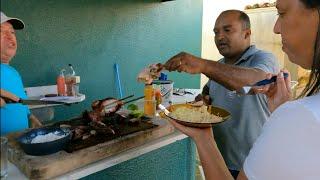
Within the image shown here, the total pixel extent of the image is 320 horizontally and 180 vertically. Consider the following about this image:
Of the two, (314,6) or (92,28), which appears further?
(92,28)

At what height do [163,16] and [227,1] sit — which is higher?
[227,1]

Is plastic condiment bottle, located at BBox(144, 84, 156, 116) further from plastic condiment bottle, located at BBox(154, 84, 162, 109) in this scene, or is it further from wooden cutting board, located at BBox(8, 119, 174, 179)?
wooden cutting board, located at BBox(8, 119, 174, 179)

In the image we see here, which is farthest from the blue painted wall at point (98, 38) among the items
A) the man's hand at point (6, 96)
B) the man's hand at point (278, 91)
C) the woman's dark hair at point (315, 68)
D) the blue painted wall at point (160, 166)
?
the woman's dark hair at point (315, 68)

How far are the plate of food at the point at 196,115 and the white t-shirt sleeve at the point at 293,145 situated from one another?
36cm

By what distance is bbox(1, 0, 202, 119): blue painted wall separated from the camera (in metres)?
1.93

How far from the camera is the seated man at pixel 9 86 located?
2.35 ft

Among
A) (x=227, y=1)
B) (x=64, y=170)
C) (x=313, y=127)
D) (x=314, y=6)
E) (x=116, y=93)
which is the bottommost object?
(x=116, y=93)

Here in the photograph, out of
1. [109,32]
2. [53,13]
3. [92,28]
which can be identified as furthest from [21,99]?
[109,32]

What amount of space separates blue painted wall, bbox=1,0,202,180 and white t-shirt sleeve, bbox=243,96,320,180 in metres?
1.03

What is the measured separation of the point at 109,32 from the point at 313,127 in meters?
2.17

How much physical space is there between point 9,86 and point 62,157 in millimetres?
305

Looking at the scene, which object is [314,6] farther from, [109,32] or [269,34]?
[269,34]

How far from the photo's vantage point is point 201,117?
1.20 metres

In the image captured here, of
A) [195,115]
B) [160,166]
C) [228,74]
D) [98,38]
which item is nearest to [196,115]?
[195,115]
